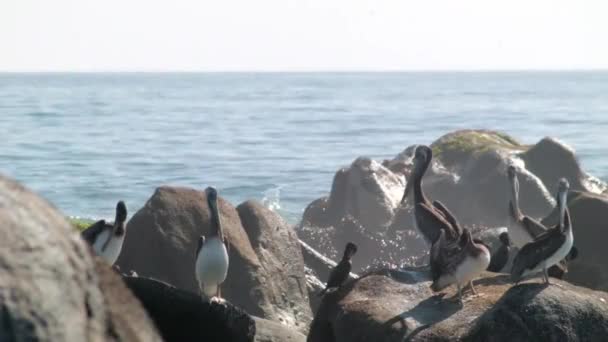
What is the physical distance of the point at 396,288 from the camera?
1255 cm

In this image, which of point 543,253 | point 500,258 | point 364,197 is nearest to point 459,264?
point 543,253

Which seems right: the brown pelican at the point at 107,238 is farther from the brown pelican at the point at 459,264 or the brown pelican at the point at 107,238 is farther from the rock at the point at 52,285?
the rock at the point at 52,285

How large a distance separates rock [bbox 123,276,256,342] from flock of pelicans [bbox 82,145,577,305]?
15.8 ft

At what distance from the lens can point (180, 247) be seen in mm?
16406

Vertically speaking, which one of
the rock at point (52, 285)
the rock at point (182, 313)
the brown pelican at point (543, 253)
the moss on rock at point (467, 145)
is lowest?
the moss on rock at point (467, 145)

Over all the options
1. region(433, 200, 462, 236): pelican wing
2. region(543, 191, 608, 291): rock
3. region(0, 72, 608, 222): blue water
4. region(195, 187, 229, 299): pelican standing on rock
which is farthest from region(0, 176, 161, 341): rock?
region(0, 72, 608, 222): blue water

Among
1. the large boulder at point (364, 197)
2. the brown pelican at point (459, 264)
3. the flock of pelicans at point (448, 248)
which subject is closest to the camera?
the brown pelican at point (459, 264)

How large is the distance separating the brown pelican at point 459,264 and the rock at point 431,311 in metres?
0.19

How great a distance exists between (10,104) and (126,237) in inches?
3452

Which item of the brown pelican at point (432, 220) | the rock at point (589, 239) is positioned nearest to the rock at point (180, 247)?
the brown pelican at point (432, 220)

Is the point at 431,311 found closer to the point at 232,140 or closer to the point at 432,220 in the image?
the point at 432,220

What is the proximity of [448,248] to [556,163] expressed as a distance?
16.4 m

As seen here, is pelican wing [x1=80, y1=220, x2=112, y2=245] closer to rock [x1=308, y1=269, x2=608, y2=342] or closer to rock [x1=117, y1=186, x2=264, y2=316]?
rock [x1=117, y1=186, x2=264, y2=316]

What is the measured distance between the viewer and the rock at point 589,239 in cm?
1717
